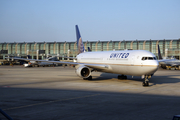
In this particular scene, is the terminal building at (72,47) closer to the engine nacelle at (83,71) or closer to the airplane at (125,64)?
the airplane at (125,64)

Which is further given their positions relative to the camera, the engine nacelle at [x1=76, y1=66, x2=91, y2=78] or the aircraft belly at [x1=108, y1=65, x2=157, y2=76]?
the engine nacelle at [x1=76, y1=66, x2=91, y2=78]

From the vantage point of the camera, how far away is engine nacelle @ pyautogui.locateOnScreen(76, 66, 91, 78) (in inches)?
1096

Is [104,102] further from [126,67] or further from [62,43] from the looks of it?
[62,43]

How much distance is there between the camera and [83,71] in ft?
93.8

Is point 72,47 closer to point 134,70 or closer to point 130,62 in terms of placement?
point 130,62

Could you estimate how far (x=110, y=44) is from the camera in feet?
336

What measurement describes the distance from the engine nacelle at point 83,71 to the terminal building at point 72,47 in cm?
6461

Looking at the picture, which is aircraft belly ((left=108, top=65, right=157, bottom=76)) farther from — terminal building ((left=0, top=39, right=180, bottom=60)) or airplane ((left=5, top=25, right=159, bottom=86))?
terminal building ((left=0, top=39, right=180, bottom=60))

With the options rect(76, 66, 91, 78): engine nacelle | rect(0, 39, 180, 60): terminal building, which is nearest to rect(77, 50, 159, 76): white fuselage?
rect(76, 66, 91, 78): engine nacelle

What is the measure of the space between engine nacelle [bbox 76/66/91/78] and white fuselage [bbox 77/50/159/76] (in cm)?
238

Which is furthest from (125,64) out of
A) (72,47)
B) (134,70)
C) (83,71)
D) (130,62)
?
(72,47)

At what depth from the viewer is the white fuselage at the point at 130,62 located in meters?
22.1

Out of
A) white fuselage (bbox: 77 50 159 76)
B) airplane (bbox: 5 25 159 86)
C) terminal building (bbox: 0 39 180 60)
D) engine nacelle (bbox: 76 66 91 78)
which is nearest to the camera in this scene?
white fuselage (bbox: 77 50 159 76)

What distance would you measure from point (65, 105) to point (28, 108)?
2066 millimetres
